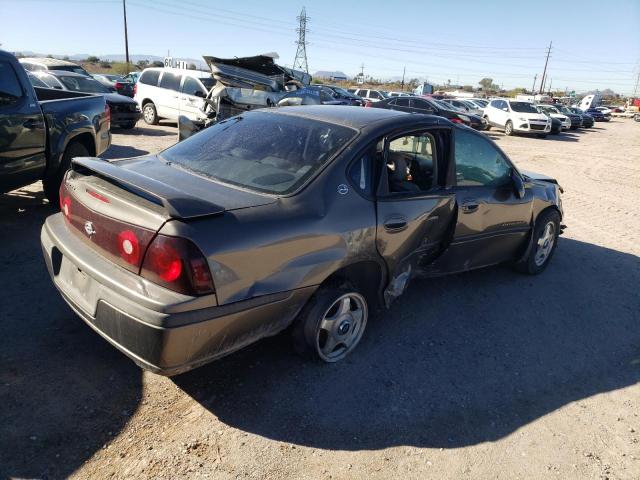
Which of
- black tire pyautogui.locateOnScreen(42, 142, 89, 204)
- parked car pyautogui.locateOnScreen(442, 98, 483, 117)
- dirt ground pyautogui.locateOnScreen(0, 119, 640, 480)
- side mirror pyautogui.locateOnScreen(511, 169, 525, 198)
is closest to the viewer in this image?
dirt ground pyautogui.locateOnScreen(0, 119, 640, 480)

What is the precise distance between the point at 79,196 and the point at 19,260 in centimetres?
204

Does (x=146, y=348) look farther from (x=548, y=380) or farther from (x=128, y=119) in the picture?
(x=128, y=119)

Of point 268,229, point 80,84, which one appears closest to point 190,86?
point 80,84

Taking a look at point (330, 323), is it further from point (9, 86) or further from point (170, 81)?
point (170, 81)

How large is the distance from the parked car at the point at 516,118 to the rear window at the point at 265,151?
2282cm

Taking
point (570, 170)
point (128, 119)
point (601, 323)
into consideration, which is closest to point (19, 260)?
point (601, 323)

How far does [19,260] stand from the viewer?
4336 millimetres

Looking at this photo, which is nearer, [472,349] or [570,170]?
[472,349]

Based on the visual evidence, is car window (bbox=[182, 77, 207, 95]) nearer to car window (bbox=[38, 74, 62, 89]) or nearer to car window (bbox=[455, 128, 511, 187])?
car window (bbox=[38, 74, 62, 89])

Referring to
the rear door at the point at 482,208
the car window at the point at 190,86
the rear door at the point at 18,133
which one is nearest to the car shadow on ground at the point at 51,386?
the rear door at the point at 18,133

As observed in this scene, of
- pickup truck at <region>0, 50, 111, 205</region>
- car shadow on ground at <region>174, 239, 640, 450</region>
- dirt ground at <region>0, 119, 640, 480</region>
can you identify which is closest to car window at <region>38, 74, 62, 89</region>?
pickup truck at <region>0, 50, 111, 205</region>

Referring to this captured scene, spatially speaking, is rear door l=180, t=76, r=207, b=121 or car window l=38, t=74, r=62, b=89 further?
rear door l=180, t=76, r=207, b=121

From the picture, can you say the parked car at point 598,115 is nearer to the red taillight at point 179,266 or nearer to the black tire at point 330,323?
the black tire at point 330,323

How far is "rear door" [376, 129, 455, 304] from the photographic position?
320 cm
